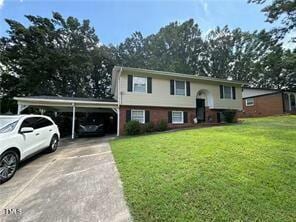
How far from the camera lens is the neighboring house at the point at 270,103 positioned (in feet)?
87.2

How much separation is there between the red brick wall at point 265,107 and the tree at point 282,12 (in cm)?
985

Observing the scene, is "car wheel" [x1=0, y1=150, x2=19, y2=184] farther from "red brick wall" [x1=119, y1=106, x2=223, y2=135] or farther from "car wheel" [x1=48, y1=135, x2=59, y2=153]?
"red brick wall" [x1=119, y1=106, x2=223, y2=135]

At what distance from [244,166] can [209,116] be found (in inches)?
609

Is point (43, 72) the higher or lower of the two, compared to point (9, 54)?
lower

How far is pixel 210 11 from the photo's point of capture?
14086mm

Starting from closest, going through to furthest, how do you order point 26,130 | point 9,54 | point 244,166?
point 244,166, point 26,130, point 9,54

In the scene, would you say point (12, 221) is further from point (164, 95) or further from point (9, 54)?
point (9, 54)

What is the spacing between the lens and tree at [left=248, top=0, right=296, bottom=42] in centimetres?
1652

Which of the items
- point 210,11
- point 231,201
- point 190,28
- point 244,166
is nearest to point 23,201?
point 231,201

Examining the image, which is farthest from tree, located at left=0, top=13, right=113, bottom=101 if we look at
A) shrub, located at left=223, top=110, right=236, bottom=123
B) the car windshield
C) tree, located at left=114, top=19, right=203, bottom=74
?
the car windshield

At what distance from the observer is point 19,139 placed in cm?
642

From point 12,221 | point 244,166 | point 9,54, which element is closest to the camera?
point 12,221

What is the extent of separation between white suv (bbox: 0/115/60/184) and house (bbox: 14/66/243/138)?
6.82 metres

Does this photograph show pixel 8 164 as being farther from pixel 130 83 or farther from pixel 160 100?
pixel 160 100
